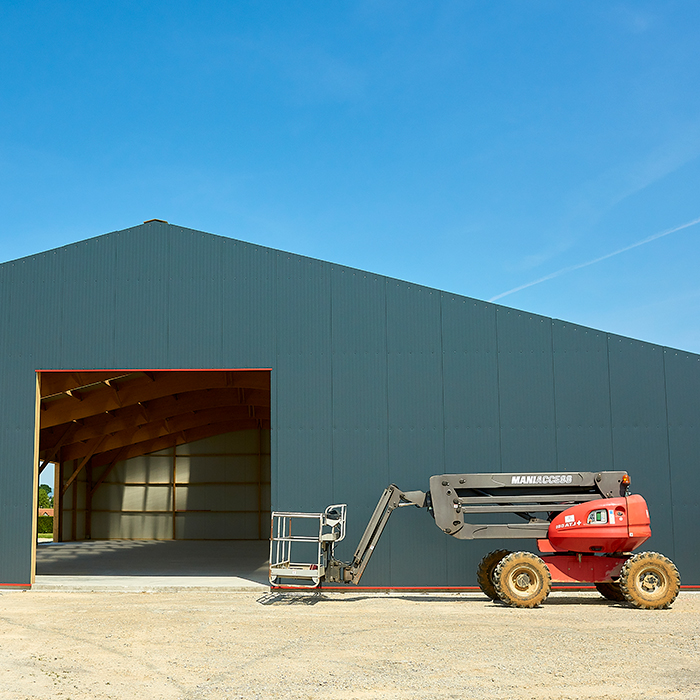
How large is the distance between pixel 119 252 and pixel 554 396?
997 centimetres

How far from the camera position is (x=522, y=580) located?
45.1 feet

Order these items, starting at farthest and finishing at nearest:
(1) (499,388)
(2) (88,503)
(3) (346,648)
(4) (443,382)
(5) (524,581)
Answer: (2) (88,503) < (4) (443,382) < (1) (499,388) < (5) (524,581) < (3) (346,648)

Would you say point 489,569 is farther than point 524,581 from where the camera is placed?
Yes

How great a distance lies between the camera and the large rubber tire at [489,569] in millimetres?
14594

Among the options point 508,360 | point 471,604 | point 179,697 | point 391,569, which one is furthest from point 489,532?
point 179,697

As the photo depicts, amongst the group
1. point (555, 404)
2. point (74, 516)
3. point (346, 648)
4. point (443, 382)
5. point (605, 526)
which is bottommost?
point (74, 516)

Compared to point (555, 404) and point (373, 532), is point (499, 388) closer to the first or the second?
point (555, 404)

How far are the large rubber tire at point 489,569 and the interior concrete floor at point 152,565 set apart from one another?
15.3 ft

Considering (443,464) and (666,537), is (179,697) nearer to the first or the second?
(443,464)

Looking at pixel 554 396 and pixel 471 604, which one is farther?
pixel 554 396

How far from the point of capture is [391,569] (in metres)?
15.6

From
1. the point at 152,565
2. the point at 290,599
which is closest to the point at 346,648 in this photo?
the point at 290,599

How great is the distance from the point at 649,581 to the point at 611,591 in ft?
3.93

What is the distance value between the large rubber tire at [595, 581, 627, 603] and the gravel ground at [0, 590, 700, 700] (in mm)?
364
